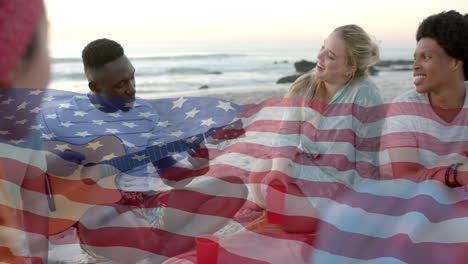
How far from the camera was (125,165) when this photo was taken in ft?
4.54

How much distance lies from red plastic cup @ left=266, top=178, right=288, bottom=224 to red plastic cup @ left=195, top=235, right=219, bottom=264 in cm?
47

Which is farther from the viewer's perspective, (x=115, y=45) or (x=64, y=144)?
(x=115, y=45)

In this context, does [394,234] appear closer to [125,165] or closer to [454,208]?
[454,208]

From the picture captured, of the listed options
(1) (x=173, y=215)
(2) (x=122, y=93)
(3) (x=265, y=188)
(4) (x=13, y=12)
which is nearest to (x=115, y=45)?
(2) (x=122, y=93)

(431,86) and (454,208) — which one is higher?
(431,86)

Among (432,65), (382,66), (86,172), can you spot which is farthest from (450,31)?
(382,66)

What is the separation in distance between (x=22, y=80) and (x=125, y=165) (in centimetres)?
87

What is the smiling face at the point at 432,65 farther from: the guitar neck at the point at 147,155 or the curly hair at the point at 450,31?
the guitar neck at the point at 147,155

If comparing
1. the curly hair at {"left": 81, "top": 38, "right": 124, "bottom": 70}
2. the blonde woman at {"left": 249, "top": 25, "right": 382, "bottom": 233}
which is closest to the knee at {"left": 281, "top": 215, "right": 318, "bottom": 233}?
the blonde woman at {"left": 249, "top": 25, "right": 382, "bottom": 233}

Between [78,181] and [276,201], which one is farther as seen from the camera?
[276,201]
